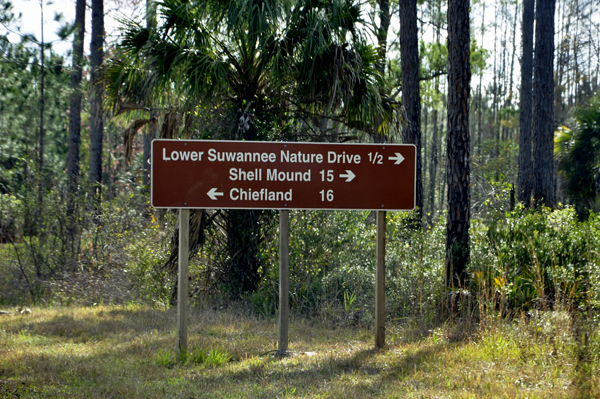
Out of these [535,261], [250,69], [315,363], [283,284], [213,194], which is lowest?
[315,363]

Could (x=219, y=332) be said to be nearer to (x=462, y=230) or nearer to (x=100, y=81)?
(x=462, y=230)

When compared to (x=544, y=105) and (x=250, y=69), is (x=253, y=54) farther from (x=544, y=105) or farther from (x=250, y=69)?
(x=544, y=105)

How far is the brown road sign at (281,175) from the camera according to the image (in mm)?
5055

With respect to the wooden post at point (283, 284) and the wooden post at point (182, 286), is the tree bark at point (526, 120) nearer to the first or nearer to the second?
the wooden post at point (283, 284)

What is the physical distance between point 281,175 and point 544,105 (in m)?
12.1

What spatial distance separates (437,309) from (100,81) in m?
6.17

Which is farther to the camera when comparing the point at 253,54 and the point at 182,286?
the point at 253,54

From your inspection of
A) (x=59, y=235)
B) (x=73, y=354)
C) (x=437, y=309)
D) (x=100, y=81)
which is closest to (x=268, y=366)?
(x=73, y=354)

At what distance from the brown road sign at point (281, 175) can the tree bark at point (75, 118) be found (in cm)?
703

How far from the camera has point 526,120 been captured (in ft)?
56.4

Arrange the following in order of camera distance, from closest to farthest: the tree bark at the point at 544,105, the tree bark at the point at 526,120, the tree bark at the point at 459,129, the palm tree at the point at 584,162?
the tree bark at the point at 459,129
the palm tree at the point at 584,162
the tree bark at the point at 544,105
the tree bark at the point at 526,120

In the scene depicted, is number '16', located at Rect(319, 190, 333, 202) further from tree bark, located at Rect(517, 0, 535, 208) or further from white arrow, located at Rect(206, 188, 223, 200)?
tree bark, located at Rect(517, 0, 535, 208)

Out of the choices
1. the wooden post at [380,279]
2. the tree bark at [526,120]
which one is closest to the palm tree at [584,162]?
the tree bark at [526,120]

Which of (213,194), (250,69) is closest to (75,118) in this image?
(250,69)
